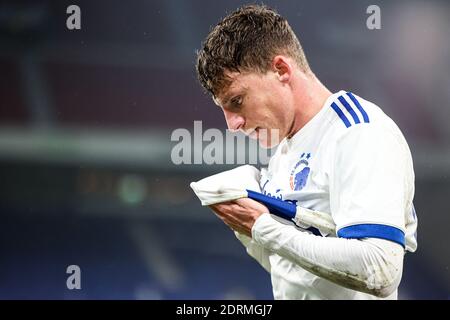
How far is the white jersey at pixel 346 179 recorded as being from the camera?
1.32 metres

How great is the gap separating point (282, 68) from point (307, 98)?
9 cm

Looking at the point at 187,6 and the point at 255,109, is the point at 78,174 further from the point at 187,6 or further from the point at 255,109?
the point at 255,109

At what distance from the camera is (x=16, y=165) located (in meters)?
3.51

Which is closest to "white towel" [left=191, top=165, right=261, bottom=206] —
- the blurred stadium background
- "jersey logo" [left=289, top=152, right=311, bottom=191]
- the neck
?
"jersey logo" [left=289, top=152, right=311, bottom=191]

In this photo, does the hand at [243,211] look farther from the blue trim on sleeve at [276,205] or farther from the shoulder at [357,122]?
the shoulder at [357,122]

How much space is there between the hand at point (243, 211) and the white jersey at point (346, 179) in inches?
3.8

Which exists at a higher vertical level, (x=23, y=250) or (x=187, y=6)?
(x=187, y=6)

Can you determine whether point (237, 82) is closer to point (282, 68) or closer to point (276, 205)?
point (282, 68)

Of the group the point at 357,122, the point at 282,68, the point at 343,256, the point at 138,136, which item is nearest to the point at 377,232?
the point at 343,256

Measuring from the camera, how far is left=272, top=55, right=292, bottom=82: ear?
155 centimetres

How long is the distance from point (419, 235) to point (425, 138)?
0.46 m

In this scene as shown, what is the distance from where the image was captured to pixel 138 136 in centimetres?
341

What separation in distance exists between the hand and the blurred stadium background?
178 cm
